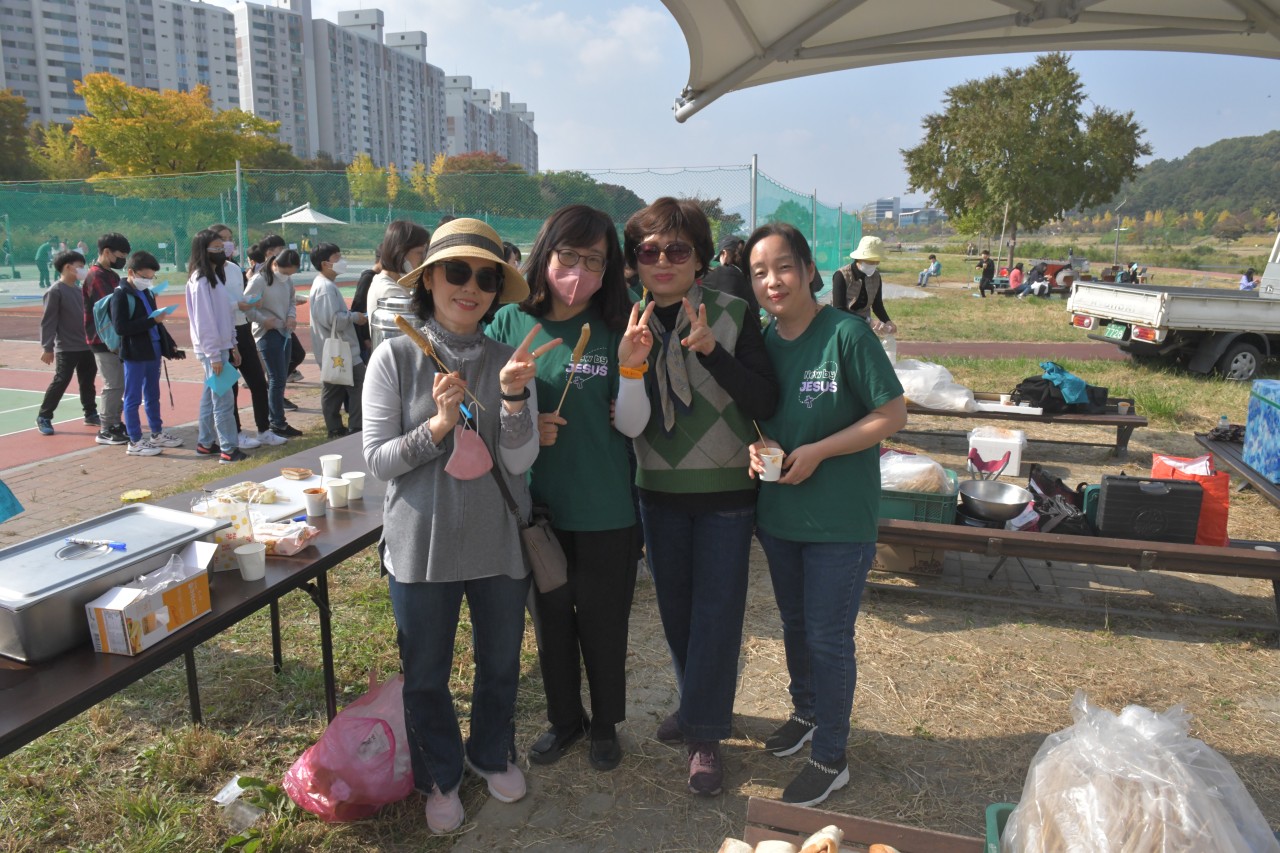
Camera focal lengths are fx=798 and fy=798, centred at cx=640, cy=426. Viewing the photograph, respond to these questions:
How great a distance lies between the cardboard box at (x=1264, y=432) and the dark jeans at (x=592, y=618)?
5.12 m

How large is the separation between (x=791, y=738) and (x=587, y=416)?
1470 mm

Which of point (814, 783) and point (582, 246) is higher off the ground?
point (582, 246)

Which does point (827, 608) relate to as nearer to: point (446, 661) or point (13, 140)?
point (446, 661)

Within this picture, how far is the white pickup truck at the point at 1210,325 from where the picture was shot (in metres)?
10.4

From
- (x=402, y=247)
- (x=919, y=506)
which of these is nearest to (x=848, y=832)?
(x=919, y=506)

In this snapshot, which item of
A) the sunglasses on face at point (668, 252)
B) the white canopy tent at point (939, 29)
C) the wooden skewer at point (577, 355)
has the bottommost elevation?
the wooden skewer at point (577, 355)

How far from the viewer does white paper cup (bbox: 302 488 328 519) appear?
3.03 metres

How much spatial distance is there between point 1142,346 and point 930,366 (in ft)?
18.9

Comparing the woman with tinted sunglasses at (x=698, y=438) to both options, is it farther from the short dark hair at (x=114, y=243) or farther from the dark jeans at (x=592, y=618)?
the short dark hair at (x=114, y=243)

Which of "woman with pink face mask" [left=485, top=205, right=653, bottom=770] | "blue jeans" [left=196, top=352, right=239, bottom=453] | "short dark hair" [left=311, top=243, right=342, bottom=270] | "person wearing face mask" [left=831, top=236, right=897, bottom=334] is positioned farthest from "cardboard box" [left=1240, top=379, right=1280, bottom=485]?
"blue jeans" [left=196, top=352, right=239, bottom=453]

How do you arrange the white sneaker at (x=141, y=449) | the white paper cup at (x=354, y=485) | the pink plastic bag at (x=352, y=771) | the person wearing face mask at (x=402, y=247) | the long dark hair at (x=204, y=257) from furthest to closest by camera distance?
the white sneaker at (x=141, y=449), the long dark hair at (x=204, y=257), the person wearing face mask at (x=402, y=247), the white paper cup at (x=354, y=485), the pink plastic bag at (x=352, y=771)

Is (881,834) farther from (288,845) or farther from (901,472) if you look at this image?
(901,472)

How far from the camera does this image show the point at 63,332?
7441 millimetres

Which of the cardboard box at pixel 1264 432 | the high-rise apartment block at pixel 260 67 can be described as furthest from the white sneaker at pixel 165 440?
the high-rise apartment block at pixel 260 67
